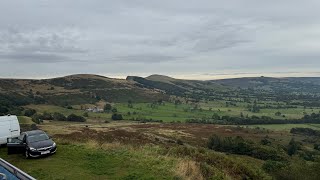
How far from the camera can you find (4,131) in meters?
26.7

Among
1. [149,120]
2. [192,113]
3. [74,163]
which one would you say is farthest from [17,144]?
[192,113]

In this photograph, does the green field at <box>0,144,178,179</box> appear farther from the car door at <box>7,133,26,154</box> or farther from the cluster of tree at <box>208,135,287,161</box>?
the cluster of tree at <box>208,135,287,161</box>

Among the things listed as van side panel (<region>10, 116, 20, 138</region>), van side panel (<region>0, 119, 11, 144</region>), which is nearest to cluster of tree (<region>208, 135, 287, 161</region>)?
van side panel (<region>10, 116, 20, 138</region>)

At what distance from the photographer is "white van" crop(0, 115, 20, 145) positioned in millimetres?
26609

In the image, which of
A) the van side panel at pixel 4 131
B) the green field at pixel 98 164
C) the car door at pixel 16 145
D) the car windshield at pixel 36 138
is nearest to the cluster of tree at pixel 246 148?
the green field at pixel 98 164

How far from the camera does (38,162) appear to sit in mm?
21500

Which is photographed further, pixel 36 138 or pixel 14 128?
pixel 14 128

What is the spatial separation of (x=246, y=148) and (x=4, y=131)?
63949mm

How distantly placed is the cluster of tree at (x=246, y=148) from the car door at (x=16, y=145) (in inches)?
2275

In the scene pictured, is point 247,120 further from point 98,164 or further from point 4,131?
point 98,164

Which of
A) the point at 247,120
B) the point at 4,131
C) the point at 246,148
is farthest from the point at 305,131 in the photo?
the point at 4,131

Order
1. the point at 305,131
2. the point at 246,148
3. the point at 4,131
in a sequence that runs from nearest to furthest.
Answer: the point at 4,131 < the point at 246,148 < the point at 305,131

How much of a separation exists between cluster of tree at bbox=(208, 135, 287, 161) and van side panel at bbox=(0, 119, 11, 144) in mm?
57285

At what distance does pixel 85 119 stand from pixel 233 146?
248 feet
